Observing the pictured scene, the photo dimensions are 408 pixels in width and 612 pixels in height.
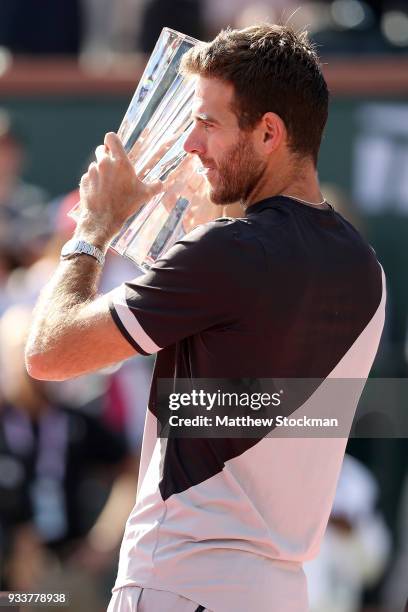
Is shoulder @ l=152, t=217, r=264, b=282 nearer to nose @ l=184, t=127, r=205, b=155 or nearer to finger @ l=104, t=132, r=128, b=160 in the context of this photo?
nose @ l=184, t=127, r=205, b=155

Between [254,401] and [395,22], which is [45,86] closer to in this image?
[395,22]

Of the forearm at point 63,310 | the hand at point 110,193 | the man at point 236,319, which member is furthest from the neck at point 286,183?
the forearm at point 63,310

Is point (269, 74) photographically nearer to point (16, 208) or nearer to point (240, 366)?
point (240, 366)

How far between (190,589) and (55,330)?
599 millimetres

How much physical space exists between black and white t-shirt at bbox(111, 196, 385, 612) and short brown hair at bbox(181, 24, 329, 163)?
0.19m

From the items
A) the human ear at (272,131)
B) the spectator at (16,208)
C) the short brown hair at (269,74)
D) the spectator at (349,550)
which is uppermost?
the short brown hair at (269,74)

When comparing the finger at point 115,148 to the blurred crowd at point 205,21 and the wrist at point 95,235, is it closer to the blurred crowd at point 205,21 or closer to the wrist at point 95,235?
the wrist at point 95,235

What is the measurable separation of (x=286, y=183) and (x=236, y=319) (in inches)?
14.0

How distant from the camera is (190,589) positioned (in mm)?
2496

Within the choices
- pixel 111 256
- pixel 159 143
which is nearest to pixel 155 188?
pixel 159 143

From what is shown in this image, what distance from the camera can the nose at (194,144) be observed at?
2.63 metres

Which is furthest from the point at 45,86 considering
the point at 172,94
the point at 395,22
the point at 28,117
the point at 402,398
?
the point at 172,94

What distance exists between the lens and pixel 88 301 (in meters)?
2.50

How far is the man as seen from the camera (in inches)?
96.8
